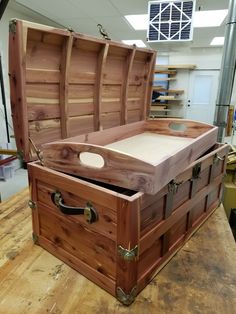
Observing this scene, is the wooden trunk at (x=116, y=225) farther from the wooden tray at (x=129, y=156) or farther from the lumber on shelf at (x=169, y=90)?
the lumber on shelf at (x=169, y=90)

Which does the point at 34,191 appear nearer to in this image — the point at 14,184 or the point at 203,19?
the point at 14,184

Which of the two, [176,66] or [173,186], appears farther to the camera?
[176,66]

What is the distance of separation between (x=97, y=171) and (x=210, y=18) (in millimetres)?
4394

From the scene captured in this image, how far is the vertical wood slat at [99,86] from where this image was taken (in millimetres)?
1331

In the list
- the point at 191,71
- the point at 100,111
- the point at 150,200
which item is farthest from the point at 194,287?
the point at 191,71

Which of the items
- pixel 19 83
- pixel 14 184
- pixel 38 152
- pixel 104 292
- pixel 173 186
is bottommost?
pixel 14 184

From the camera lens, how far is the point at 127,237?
0.77m

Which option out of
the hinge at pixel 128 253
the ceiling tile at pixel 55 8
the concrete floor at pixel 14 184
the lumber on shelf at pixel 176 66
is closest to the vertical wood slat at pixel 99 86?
the hinge at pixel 128 253

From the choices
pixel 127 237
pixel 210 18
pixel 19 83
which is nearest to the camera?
pixel 127 237

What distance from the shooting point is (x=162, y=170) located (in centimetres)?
83

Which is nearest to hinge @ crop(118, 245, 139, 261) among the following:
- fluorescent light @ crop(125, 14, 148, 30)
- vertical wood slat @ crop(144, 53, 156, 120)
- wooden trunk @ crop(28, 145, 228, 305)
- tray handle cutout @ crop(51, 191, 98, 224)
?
wooden trunk @ crop(28, 145, 228, 305)

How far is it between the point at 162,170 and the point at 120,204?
0.64 feet

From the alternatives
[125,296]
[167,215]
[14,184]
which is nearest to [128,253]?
[125,296]

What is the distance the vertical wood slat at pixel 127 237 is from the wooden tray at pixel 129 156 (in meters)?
0.09
